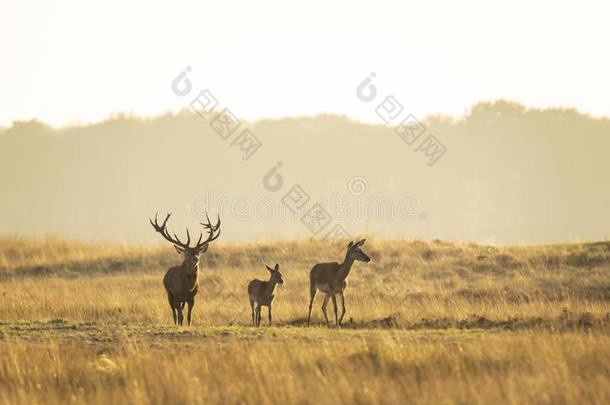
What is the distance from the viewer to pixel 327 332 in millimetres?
15359

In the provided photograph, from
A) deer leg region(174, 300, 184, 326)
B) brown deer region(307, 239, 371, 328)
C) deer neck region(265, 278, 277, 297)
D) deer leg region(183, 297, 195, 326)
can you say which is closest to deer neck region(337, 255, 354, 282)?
brown deer region(307, 239, 371, 328)

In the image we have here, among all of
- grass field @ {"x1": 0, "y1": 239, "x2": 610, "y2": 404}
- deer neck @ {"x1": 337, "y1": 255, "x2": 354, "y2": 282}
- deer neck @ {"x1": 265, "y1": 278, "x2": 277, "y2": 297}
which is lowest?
grass field @ {"x1": 0, "y1": 239, "x2": 610, "y2": 404}

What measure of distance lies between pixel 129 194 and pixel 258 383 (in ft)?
191

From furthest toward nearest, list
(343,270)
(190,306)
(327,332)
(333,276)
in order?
1. (343,270)
2. (333,276)
3. (190,306)
4. (327,332)

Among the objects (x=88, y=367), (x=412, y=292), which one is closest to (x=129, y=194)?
(x=412, y=292)

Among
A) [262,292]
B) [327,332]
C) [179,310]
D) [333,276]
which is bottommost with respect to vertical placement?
[327,332]

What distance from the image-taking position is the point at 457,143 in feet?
212

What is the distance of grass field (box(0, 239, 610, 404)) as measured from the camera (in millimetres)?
10562

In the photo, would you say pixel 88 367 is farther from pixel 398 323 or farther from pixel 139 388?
pixel 398 323

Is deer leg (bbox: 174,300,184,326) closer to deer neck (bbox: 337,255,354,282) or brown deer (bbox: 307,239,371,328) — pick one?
brown deer (bbox: 307,239,371,328)

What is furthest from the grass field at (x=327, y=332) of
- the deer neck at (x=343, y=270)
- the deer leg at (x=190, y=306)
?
the deer neck at (x=343, y=270)

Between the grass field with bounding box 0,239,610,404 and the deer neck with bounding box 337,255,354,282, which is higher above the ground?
the deer neck with bounding box 337,255,354,282

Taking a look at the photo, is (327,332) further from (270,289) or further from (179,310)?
(179,310)

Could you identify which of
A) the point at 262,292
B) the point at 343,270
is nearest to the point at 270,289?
the point at 262,292
